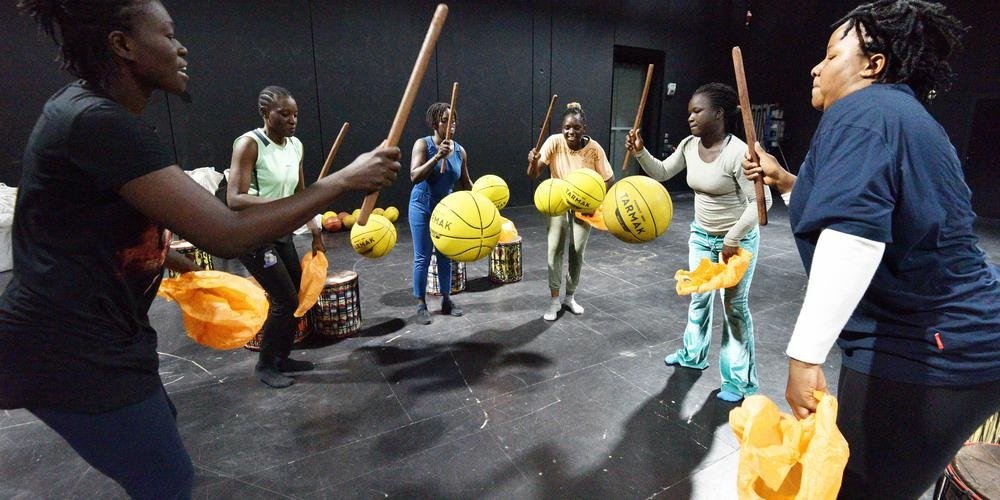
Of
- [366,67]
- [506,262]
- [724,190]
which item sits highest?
[366,67]

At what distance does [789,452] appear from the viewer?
1.12 m

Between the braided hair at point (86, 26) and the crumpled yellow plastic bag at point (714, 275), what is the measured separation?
2169 mm

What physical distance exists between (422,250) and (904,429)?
301 cm

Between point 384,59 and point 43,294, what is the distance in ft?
22.9

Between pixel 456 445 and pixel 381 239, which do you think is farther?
pixel 381 239

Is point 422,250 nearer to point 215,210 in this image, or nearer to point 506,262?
point 506,262

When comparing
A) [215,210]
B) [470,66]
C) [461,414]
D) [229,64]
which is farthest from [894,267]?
[470,66]

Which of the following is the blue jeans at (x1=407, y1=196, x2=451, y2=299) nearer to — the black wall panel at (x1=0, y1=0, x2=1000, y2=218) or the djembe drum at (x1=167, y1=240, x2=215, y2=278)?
the djembe drum at (x1=167, y1=240, x2=215, y2=278)

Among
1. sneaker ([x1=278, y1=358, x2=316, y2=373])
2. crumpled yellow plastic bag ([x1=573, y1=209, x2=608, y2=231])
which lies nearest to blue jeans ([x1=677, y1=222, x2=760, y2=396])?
crumpled yellow plastic bag ([x1=573, y1=209, x2=608, y2=231])

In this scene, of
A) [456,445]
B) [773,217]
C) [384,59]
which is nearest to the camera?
[456,445]

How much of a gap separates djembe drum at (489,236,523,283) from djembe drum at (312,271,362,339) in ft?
5.11

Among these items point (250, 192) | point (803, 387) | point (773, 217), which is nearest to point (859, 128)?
point (803, 387)

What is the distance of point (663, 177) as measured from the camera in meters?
3.11

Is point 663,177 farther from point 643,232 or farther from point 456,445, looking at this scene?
point 456,445
